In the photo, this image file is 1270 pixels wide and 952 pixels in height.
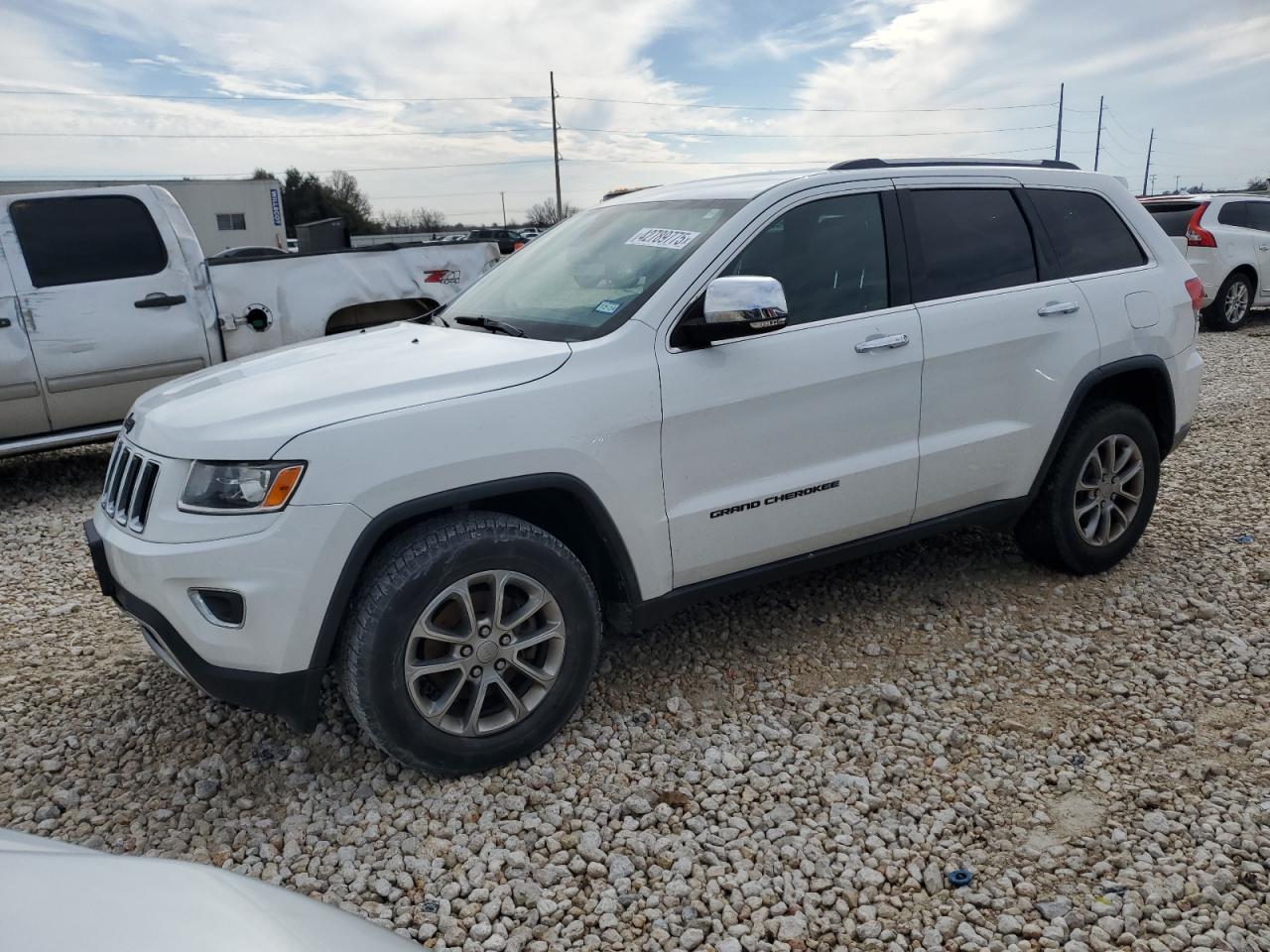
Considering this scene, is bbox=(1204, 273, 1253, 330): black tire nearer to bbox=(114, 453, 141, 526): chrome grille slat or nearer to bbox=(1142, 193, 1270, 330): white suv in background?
bbox=(1142, 193, 1270, 330): white suv in background

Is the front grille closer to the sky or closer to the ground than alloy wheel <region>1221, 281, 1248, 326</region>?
closer to the sky

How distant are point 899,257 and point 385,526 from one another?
2212 mm

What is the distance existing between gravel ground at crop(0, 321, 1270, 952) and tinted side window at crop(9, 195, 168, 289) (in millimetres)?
2992

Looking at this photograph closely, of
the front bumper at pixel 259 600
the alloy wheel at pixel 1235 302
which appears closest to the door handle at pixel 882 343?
the front bumper at pixel 259 600

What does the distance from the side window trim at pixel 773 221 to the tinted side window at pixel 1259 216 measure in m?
11.1

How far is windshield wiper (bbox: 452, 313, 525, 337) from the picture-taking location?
3.38 meters

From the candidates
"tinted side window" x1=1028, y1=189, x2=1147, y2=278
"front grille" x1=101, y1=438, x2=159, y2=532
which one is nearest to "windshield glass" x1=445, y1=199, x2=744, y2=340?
"front grille" x1=101, y1=438, x2=159, y2=532

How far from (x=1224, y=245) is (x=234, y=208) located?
46943mm

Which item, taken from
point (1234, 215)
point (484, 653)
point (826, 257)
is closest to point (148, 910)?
point (484, 653)

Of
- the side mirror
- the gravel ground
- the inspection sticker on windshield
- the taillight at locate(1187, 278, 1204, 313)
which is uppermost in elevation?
the inspection sticker on windshield

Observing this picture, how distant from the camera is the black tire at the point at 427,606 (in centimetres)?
276

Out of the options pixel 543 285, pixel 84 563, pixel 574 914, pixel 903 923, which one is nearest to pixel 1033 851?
pixel 903 923

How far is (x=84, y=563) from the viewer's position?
17.0 feet

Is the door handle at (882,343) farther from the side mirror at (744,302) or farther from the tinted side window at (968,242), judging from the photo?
the side mirror at (744,302)
